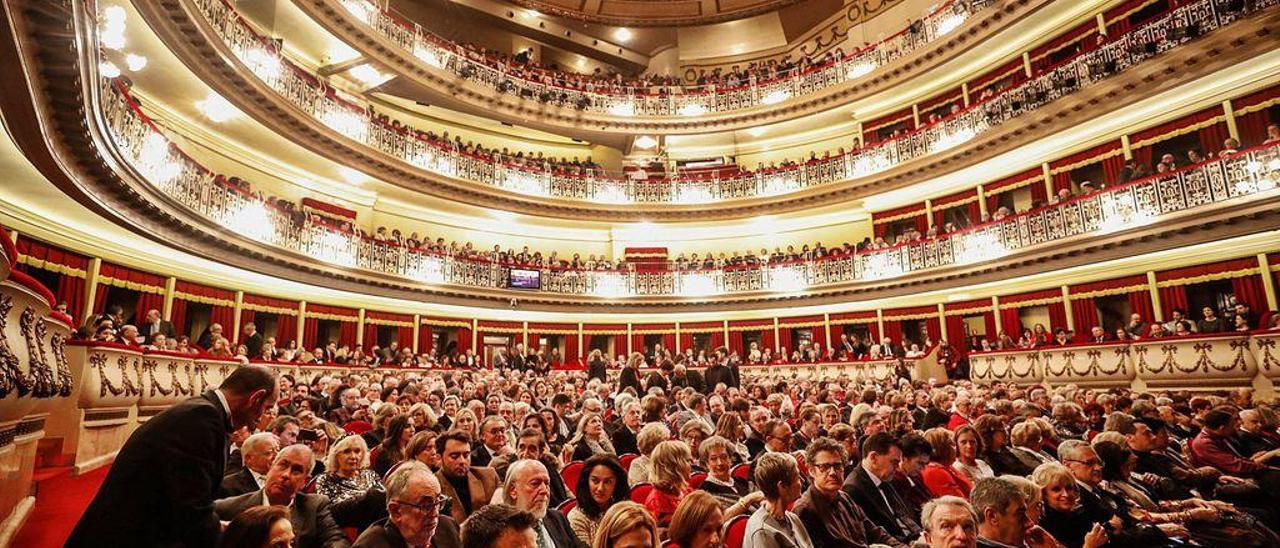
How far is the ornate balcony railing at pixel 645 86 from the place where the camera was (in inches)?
646

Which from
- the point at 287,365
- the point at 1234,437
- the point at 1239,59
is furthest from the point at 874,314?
the point at 287,365

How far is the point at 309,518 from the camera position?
Result: 116 inches

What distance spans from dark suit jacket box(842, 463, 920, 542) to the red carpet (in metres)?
4.42

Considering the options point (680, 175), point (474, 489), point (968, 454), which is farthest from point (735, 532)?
point (680, 175)

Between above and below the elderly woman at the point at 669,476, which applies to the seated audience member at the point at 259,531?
above

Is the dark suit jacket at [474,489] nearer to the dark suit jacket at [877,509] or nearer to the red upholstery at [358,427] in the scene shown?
the dark suit jacket at [877,509]

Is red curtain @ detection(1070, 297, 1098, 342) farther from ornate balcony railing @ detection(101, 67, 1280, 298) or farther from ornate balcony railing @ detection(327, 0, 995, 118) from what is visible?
ornate balcony railing @ detection(327, 0, 995, 118)

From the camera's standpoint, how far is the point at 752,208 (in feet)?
63.1

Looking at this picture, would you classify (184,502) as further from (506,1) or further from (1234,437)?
(506,1)

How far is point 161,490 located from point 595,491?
1.82 m

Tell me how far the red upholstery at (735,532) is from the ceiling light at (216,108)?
12640 millimetres

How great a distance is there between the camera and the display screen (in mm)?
17453

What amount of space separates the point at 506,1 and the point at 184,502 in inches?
842

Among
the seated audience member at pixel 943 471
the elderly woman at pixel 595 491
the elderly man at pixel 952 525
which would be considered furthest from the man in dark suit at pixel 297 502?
the seated audience member at pixel 943 471
